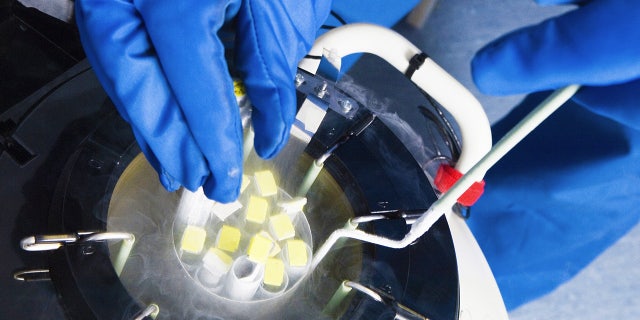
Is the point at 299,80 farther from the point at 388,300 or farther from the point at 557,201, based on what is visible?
the point at 557,201

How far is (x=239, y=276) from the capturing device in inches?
32.7

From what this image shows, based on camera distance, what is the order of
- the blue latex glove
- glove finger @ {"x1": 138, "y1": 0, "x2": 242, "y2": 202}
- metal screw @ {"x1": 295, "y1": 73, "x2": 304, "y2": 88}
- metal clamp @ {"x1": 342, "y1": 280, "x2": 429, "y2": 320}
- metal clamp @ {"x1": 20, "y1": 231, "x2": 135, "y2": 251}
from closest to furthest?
glove finger @ {"x1": 138, "y1": 0, "x2": 242, "y2": 202}
metal clamp @ {"x1": 20, "y1": 231, "x2": 135, "y2": 251}
metal clamp @ {"x1": 342, "y1": 280, "x2": 429, "y2": 320}
metal screw @ {"x1": 295, "y1": 73, "x2": 304, "y2": 88}
the blue latex glove

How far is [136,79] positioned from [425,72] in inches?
19.7

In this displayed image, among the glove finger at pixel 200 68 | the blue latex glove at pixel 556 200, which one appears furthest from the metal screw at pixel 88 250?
the blue latex glove at pixel 556 200

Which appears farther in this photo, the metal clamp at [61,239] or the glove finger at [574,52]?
the metal clamp at [61,239]

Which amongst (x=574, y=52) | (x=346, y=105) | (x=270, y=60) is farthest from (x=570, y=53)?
(x=346, y=105)

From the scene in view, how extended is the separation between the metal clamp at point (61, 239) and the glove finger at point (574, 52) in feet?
1.76

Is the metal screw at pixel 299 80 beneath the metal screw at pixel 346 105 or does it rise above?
above

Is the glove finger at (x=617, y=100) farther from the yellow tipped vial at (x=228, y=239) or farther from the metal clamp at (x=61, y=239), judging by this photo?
the metal clamp at (x=61, y=239)

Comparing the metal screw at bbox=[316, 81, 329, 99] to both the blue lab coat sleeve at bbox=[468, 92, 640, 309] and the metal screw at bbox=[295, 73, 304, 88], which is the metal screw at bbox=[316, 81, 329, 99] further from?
the blue lab coat sleeve at bbox=[468, 92, 640, 309]

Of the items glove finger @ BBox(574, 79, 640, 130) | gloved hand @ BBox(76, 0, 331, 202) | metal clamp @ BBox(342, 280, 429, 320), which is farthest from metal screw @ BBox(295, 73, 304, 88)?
glove finger @ BBox(574, 79, 640, 130)

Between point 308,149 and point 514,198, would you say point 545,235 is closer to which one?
point 514,198

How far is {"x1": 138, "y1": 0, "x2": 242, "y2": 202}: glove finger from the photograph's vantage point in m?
0.61

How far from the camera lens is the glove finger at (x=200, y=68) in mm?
608
